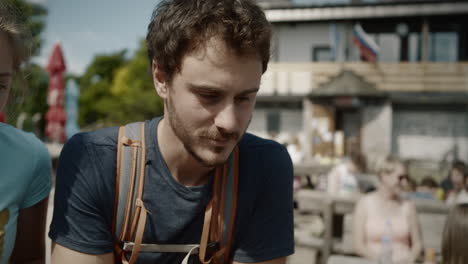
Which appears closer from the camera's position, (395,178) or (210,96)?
(210,96)

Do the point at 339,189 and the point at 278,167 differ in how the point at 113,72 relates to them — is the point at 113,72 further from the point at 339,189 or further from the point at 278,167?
the point at 278,167

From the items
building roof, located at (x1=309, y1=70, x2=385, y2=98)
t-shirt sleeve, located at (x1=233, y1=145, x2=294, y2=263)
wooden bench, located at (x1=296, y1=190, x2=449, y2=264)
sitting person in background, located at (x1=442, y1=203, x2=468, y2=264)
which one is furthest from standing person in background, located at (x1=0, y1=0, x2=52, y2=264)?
building roof, located at (x1=309, y1=70, x2=385, y2=98)

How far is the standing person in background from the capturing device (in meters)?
1.43

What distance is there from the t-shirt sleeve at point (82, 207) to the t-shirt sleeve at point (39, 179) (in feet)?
0.24

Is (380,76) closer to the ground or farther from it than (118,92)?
farther from it

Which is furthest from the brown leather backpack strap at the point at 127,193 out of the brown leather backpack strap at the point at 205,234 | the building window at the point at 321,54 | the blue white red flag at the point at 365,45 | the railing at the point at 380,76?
the building window at the point at 321,54

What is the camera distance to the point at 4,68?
55.2 inches

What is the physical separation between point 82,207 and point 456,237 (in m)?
2.24

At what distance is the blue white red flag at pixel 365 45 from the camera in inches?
664

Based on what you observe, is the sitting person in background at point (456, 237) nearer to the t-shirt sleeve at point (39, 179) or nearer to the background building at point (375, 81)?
the t-shirt sleeve at point (39, 179)

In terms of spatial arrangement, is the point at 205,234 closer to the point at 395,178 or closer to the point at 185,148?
the point at 185,148

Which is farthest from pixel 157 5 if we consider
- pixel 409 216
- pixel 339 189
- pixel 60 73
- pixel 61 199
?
pixel 60 73

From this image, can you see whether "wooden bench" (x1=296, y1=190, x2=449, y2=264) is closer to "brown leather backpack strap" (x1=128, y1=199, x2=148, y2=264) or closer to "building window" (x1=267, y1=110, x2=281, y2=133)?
"brown leather backpack strap" (x1=128, y1=199, x2=148, y2=264)

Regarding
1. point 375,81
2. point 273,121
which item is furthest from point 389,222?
point 273,121
